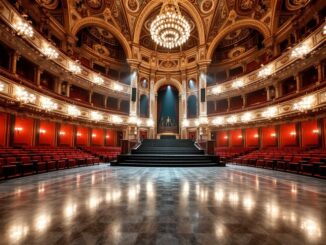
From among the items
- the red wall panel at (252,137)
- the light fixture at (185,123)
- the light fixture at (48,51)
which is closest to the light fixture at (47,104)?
the light fixture at (48,51)

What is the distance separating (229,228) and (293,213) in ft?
4.53

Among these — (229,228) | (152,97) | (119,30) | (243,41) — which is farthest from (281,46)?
(229,228)

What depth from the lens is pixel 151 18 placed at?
20.3 meters

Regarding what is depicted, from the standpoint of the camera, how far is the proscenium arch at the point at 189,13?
61.8 ft

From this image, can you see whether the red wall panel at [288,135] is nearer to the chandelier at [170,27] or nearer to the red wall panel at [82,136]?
the chandelier at [170,27]

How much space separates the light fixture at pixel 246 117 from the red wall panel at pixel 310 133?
155 inches

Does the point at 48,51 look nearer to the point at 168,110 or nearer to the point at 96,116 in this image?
the point at 96,116

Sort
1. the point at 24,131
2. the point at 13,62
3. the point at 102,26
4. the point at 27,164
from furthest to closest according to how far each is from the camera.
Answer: the point at 102,26, the point at 24,131, the point at 13,62, the point at 27,164

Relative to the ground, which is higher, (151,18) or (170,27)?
(151,18)

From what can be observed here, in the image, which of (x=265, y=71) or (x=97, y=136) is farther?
(x=97, y=136)

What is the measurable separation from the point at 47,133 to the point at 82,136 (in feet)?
11.5

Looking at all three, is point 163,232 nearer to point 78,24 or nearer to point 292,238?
point 292,238

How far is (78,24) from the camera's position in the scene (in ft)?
54.1

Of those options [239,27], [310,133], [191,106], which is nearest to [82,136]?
[191,106]
